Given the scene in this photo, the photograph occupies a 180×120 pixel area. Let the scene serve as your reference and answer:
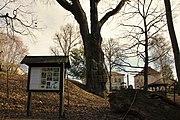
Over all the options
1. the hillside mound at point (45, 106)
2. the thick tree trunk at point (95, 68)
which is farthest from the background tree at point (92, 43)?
the hillside mound at point (45, 106)

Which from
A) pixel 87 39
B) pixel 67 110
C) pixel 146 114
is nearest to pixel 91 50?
pixel 87 39

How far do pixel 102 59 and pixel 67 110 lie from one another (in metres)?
7.46

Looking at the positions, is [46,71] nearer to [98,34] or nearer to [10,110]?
[10,110]

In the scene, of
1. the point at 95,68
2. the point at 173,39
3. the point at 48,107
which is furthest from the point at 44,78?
the point at 95,68

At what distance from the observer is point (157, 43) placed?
2306 cm

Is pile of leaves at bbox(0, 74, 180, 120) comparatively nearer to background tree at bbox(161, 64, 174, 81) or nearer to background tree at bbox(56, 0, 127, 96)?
background tree at bbox(56, 0, 127, 96)

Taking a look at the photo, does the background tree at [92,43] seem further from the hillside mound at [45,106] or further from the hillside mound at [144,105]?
the hillside mound at [144,105]

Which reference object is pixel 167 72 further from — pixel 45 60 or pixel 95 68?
pixel 45 60

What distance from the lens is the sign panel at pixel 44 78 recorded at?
32.4ft

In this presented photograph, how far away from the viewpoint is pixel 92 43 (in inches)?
707

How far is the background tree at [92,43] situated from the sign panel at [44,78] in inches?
293

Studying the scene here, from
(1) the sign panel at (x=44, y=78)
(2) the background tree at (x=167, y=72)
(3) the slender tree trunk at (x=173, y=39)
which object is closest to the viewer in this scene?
(3) the slender tree trunk at (x=173, y=39)

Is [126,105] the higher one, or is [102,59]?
[102,59]

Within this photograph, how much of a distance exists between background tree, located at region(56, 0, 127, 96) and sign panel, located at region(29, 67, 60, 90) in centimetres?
745
